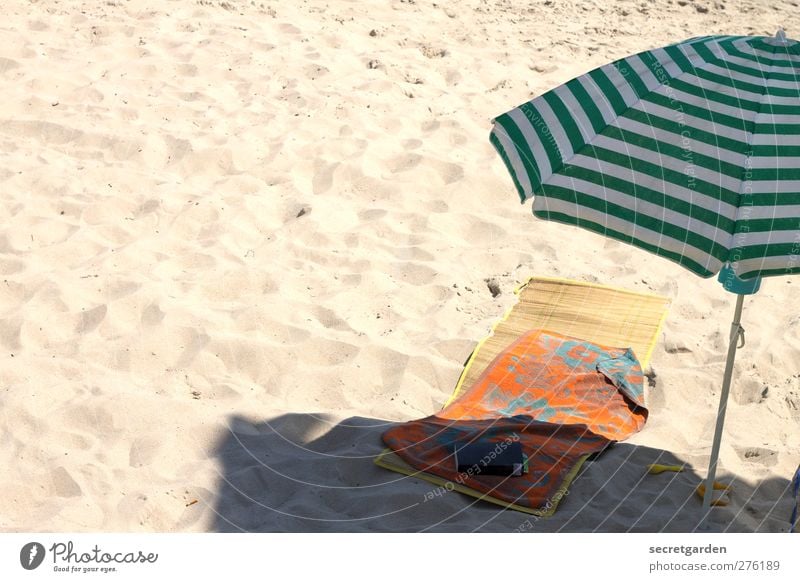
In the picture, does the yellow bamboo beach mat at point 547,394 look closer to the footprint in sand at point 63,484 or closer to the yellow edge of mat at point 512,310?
the yellow edge of mat at point 512,310

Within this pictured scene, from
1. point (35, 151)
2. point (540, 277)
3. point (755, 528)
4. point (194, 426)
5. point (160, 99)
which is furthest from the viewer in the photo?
point (160, 99)

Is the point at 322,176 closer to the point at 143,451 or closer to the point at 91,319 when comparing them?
the point at 91,319

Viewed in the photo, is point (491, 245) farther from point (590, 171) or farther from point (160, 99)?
point (160, 99)

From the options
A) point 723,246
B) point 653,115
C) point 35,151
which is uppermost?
point 653,115

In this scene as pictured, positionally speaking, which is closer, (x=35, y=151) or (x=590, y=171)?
(x=590, y=171)

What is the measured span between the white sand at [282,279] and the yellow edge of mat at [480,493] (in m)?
0.04

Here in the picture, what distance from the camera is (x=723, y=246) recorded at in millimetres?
3055

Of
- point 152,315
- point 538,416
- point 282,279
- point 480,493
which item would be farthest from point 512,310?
point 152,315

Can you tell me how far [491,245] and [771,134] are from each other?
2236 millimetres

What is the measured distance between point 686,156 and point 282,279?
223 cm

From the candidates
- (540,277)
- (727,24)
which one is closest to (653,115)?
(540,277)

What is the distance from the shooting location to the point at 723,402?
339 cm

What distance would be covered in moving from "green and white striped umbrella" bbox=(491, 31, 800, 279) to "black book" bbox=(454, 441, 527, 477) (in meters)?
0.94

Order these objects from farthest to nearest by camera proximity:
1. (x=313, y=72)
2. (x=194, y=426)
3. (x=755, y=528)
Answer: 1. (x=313, y=72)
2. (x=194, y=426)
3. (x=755, y=528)
